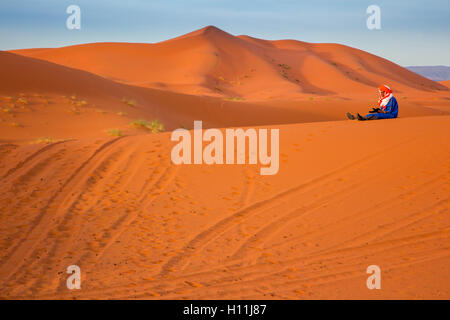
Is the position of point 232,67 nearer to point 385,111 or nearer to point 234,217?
point 385,111

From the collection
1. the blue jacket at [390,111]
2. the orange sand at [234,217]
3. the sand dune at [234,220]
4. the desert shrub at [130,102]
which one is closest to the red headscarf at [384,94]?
the blue jacket at [390,111]

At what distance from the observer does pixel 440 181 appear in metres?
7.57

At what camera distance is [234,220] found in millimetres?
6570

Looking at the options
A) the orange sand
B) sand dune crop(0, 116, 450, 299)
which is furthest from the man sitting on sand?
sand dune crop(0, 116, 450, 299)

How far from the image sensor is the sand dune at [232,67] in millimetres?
57188

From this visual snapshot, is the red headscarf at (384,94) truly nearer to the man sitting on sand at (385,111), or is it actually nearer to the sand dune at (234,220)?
the man sitting on sand at (385,111)

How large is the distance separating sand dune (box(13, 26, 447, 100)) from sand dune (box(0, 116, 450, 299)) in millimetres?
38343

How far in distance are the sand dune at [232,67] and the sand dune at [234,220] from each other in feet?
126

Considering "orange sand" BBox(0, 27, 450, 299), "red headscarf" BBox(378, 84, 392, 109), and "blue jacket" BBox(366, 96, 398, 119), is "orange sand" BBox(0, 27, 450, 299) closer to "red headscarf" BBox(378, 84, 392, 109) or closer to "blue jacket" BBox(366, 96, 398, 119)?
"blue jacket" BBox(366, 96, 398, 119)

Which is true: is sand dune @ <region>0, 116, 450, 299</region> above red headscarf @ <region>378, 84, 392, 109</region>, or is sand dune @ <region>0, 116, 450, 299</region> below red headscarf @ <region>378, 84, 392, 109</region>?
below

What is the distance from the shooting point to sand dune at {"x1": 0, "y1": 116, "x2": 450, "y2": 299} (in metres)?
4.70

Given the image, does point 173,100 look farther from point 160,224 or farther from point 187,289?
point 187,289

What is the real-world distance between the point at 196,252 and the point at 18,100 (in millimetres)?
16670

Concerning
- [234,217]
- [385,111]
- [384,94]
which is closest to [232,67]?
[385,111]
